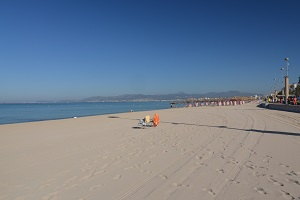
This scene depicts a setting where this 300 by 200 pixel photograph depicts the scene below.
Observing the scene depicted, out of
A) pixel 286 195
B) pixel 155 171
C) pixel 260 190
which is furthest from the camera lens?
pixel 155 171

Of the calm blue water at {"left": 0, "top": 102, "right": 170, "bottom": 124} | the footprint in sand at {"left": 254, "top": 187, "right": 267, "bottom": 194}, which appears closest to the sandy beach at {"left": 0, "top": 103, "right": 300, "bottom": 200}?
the footprint in sand at {"left": 254, "top": 187, "right": 267, "bottom": 194}

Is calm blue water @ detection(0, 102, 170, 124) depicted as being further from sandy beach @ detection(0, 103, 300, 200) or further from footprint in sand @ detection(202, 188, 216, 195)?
footprint in sand @ detection(202, 188, 216, 195)

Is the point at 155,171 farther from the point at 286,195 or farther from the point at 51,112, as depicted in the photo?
the point at 51,112

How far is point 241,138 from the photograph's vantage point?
9203mm

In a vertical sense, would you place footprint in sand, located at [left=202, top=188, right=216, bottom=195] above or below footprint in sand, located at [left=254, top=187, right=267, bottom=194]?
below

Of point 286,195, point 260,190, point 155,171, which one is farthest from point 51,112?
point 286,195

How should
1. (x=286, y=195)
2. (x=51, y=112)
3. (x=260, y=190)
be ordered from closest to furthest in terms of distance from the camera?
(x=286, y=195), (x=260, y=190), (x=51, y=112)

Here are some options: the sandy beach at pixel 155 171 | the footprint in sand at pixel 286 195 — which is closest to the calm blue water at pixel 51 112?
the sandy beach at pixel 155 171

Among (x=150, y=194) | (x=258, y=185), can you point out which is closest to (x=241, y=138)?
(x=258, y=185)

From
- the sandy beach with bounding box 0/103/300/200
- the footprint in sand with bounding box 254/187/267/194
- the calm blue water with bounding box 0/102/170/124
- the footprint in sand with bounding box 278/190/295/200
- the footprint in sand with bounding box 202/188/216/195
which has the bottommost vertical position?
the calm blue water with bounding box 0/102/170/124

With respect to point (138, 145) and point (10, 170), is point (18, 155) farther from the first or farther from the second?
point (138, 145)

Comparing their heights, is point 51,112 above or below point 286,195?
below

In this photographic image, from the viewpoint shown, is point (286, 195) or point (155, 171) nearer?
point (286, 195)

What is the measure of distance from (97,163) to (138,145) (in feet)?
7.77
